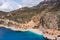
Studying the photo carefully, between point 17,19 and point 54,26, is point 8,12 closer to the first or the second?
point 17,19

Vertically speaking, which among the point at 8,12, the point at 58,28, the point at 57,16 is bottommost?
the point at 58,28

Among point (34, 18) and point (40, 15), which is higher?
point (40, 15)

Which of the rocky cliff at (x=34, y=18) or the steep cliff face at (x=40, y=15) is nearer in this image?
the steep cliff face at (x=40, y=15)

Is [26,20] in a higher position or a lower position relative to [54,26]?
higher

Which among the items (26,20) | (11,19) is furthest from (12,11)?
(26,20)

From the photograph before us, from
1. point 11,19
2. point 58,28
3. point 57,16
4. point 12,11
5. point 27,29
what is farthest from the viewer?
point 12,11

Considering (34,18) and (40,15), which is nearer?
(40,15)

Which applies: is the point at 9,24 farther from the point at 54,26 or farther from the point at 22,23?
the point at 54,26

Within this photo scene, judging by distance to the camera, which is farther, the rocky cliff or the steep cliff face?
the rocky cliff

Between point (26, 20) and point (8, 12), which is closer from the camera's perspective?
point (26, 20)

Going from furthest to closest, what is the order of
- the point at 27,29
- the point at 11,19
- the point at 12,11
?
the point at 12,11 → the point at 11,19 → the point at 27,29

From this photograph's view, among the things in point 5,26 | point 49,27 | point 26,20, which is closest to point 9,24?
point 5,26
